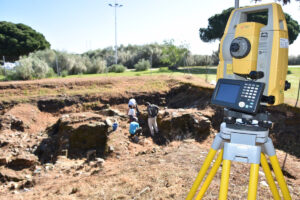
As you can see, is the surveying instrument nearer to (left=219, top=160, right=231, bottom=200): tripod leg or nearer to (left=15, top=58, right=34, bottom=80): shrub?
(left=219, top=160, right=231, bottom=200): tripod leg

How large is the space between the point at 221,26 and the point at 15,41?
25.3m

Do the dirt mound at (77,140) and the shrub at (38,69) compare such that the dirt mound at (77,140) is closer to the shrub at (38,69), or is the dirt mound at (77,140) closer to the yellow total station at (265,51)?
the yellow total station at (265,51)

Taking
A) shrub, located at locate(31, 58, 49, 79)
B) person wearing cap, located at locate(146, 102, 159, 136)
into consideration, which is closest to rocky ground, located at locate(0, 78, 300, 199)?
person wearing cap, located at locate(146, 102, 159, 136)

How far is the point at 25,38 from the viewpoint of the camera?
29.5 metres

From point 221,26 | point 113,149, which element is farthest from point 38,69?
point 221,26

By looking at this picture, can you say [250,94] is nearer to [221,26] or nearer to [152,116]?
[152,116]

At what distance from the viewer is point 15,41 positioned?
92.4ft

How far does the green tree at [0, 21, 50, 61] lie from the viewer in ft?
92.4

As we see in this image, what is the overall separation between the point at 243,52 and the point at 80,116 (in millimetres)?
7676

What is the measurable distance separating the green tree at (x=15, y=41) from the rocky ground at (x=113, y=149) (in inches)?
818

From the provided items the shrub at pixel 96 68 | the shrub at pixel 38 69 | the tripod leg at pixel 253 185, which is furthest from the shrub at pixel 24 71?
the tripod leg at pixel 253 185

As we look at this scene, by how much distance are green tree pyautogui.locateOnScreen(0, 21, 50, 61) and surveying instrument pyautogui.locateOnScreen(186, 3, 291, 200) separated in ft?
106

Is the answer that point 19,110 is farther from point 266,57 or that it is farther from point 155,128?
point 266,57

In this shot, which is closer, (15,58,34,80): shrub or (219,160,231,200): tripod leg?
(219,160,231,200): tripod leg
